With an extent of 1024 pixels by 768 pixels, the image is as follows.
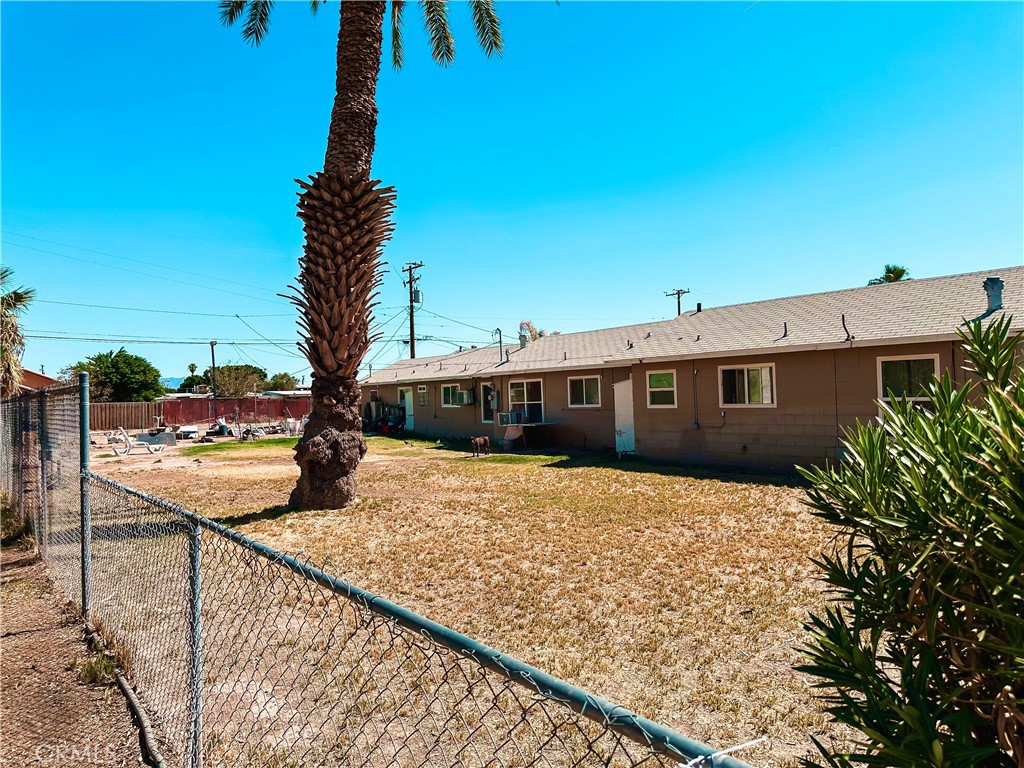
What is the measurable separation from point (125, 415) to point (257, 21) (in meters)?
35.9

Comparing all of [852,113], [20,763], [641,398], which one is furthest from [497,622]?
[641,398]

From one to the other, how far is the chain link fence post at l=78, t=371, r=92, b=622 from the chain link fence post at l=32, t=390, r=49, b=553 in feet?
6.95

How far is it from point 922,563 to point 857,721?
0.46 meters

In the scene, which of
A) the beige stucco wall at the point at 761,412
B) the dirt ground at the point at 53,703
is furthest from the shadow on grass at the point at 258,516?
the beige stucco wall at the point at 761,412

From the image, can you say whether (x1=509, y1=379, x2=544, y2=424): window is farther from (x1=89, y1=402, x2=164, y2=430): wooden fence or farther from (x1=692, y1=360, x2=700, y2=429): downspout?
(x1=89, y1=402, x2=164, y2=430): wooden fence

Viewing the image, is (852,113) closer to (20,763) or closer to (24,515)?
(20,763)

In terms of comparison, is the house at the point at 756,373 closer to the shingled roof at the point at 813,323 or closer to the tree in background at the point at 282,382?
the shingled roof at the point at 813,323

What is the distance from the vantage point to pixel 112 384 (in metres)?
54.4

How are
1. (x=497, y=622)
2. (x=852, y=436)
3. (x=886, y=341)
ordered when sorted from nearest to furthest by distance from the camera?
(x=852, y=436) < (x=497, y=622) < (x=886, y=341)

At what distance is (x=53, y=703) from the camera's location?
3.88 meters

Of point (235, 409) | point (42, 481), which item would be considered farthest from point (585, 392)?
point (235, 409)

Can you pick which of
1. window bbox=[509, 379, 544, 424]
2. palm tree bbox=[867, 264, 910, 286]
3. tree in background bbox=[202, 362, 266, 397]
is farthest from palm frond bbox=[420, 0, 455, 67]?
tree in background bbox=[202, 362, 266, 397]

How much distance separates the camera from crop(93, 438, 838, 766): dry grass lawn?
13.8ft

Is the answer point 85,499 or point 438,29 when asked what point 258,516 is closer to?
point 85,499
